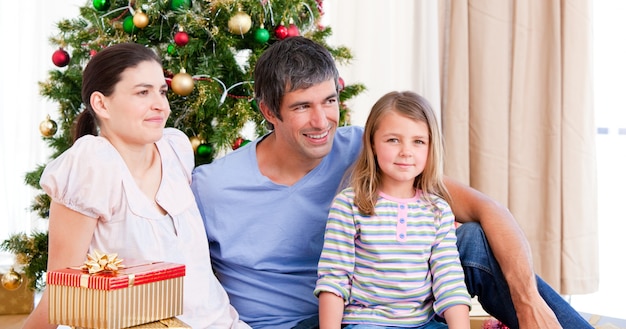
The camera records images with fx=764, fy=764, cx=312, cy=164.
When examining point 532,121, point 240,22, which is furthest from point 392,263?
point 532,121

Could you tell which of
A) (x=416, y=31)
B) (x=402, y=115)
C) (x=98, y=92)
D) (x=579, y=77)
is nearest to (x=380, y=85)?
(x=416, y=31)

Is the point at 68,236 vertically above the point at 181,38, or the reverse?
the point at 181,38

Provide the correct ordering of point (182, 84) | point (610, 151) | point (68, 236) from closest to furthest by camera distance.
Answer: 1. point (68, 236)
2. point (182, 84)
3. point (610, 151)

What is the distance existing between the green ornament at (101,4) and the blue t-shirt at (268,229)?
880 millimetres

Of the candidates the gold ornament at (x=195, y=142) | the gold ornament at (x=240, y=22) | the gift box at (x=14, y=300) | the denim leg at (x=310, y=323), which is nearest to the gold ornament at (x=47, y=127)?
the gold ornament at (x=195, y=142)

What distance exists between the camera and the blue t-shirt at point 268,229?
2.15 meters

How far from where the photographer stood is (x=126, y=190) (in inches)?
69.6

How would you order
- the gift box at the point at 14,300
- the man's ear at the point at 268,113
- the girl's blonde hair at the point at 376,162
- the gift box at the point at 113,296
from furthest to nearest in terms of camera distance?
the gift box at the point at 14,300 → the man's ear at the point at 268,113 → the girl's blonde hair at the point at 376,162 → the gift box at the point at 113,296

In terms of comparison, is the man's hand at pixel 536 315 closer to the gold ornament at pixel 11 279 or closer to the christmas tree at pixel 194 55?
the christmas tree at pixel 194 55

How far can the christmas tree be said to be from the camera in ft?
8.46

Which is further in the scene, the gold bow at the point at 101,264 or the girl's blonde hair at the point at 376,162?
the girl's blonde hair at the point at 376,162

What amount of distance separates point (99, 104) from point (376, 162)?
2.36ft

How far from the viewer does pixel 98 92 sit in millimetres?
1812

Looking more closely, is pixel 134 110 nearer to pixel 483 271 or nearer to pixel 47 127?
pixel 483 271
